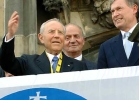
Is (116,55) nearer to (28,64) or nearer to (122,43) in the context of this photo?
(122,43)

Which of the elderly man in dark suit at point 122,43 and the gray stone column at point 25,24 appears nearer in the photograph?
the elderly man in dark suit at point 122,43

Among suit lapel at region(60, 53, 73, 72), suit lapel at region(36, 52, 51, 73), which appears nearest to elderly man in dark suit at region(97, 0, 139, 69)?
suit lapel at region(60, 53, 73, 72)

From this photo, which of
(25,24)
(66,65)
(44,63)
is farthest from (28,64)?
(25,24)

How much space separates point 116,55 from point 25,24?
284 centimetres

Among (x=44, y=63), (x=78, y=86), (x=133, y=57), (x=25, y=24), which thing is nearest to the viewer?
(x=78, y=86)

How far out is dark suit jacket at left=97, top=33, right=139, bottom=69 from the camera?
8.32 feet

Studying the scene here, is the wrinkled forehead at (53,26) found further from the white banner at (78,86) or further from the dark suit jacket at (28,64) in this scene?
the white banner at (78,86)

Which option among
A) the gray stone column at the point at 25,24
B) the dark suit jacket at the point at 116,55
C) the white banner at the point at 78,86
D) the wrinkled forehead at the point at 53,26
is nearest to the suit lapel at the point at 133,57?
the dark suit jacket at the point at 116,55

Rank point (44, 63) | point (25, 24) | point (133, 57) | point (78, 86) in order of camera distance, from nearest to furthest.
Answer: point (78, 86) < point (133, 57) < point (44, 63) < point (25, 24)

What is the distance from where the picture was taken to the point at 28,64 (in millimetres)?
2676

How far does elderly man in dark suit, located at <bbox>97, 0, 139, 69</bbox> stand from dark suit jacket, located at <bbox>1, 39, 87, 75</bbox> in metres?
0.19

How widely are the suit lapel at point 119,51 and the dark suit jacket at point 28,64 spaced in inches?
10.6

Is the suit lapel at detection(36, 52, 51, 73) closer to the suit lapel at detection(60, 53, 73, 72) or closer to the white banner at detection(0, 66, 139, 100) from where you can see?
the suit lapel at detection(60, 53, 73, 72)

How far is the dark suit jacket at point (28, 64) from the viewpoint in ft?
8.23
